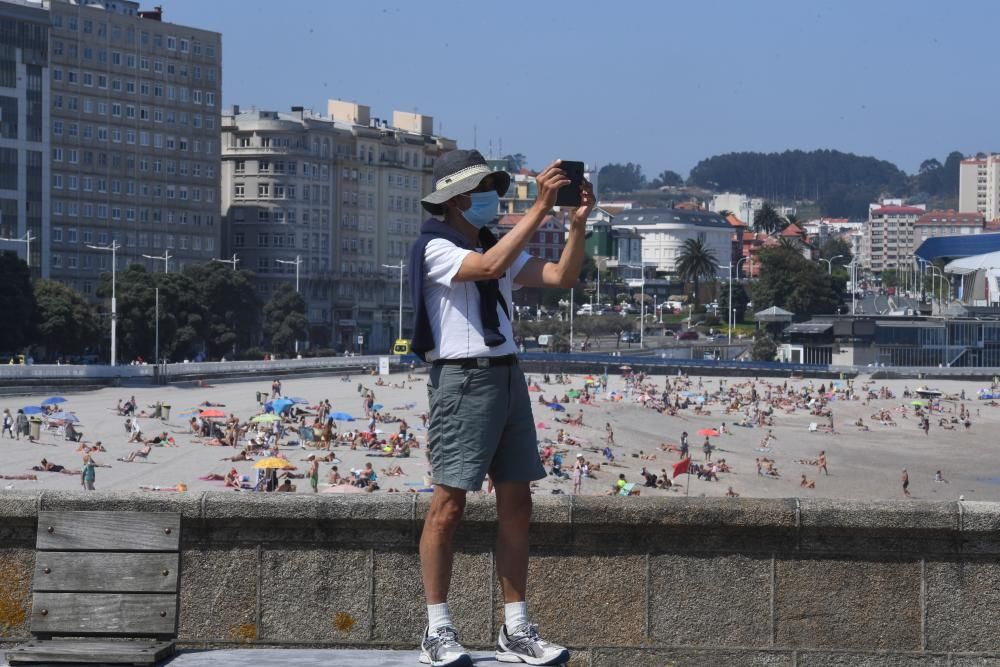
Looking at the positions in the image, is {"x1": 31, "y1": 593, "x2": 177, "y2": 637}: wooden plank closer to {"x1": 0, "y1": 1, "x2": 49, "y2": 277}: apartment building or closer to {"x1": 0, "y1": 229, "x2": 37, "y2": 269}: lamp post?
{"x1": 0, "y1": 229, "x2": 37, "y2": 269}: lamp post

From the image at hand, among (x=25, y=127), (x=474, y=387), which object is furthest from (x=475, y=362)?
(x=25, y=127)

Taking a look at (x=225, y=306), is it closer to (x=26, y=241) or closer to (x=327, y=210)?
(x=26, y=241)

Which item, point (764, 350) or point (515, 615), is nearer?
point (515, 615)

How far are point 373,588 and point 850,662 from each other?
5.74 feet

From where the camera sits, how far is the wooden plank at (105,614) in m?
5.26

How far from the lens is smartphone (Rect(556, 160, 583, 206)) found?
5512 millimetres

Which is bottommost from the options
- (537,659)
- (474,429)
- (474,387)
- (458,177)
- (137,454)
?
(137,454)

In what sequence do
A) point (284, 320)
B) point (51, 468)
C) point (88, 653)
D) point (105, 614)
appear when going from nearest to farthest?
point (88, 653)
point (105, 614)
point (51, 468)
point (284, 320)

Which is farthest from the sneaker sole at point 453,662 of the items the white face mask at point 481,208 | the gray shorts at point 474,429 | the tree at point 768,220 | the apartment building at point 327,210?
the tree at point 768,220

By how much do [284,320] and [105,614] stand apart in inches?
3327

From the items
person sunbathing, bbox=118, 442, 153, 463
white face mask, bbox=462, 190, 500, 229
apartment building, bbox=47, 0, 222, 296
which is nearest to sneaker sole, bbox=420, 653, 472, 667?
white face mask, bbox=462, 190, 500, 229

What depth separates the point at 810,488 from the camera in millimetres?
37125

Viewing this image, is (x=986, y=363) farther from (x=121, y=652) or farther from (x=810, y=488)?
(x=121, y=652)

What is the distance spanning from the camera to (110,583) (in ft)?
17.3
